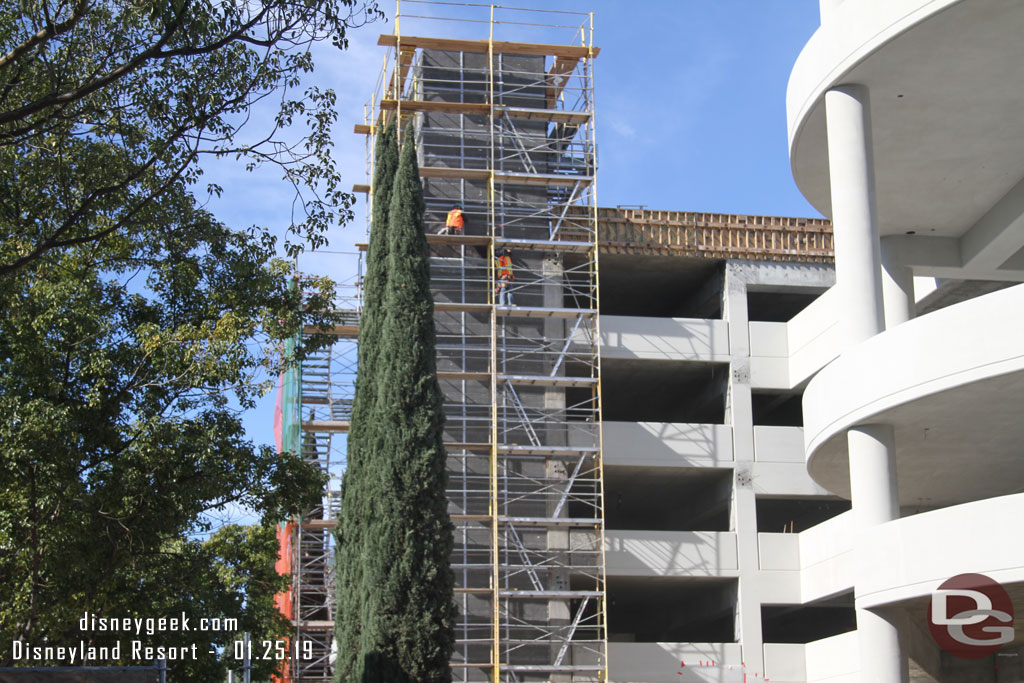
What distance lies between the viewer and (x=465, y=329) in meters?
32.0

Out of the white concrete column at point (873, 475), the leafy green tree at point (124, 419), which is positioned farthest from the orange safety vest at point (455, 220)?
the white concrete column at point (873, 475)

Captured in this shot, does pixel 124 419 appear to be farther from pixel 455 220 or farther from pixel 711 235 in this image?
pixel 711 235

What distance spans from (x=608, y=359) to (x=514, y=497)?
16.2 feet

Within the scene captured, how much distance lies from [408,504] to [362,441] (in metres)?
2.51

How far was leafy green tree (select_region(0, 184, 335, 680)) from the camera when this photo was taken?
16.7 m

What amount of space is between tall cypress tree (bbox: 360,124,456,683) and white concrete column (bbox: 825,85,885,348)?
889 cm

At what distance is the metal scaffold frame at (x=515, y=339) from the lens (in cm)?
2992

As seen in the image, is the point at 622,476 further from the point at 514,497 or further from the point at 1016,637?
the point at 1016,637

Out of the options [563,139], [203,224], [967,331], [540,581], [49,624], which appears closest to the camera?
[967,331]

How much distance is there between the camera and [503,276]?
3212cm

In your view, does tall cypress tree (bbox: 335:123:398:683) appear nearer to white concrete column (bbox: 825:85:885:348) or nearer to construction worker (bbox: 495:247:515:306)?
construction worker (bbox: 495:247:515:306)

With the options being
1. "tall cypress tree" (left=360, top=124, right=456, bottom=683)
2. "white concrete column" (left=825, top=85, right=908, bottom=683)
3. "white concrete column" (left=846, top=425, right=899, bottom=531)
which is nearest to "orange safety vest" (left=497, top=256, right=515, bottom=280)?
"tall cypress tree" (left=360, top=124, right=456, bottom=683)

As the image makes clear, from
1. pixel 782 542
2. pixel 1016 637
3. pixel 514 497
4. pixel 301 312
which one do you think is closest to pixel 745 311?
pixel 782 542

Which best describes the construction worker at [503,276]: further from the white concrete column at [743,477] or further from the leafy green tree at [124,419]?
the leafy green tree at [124,419]
